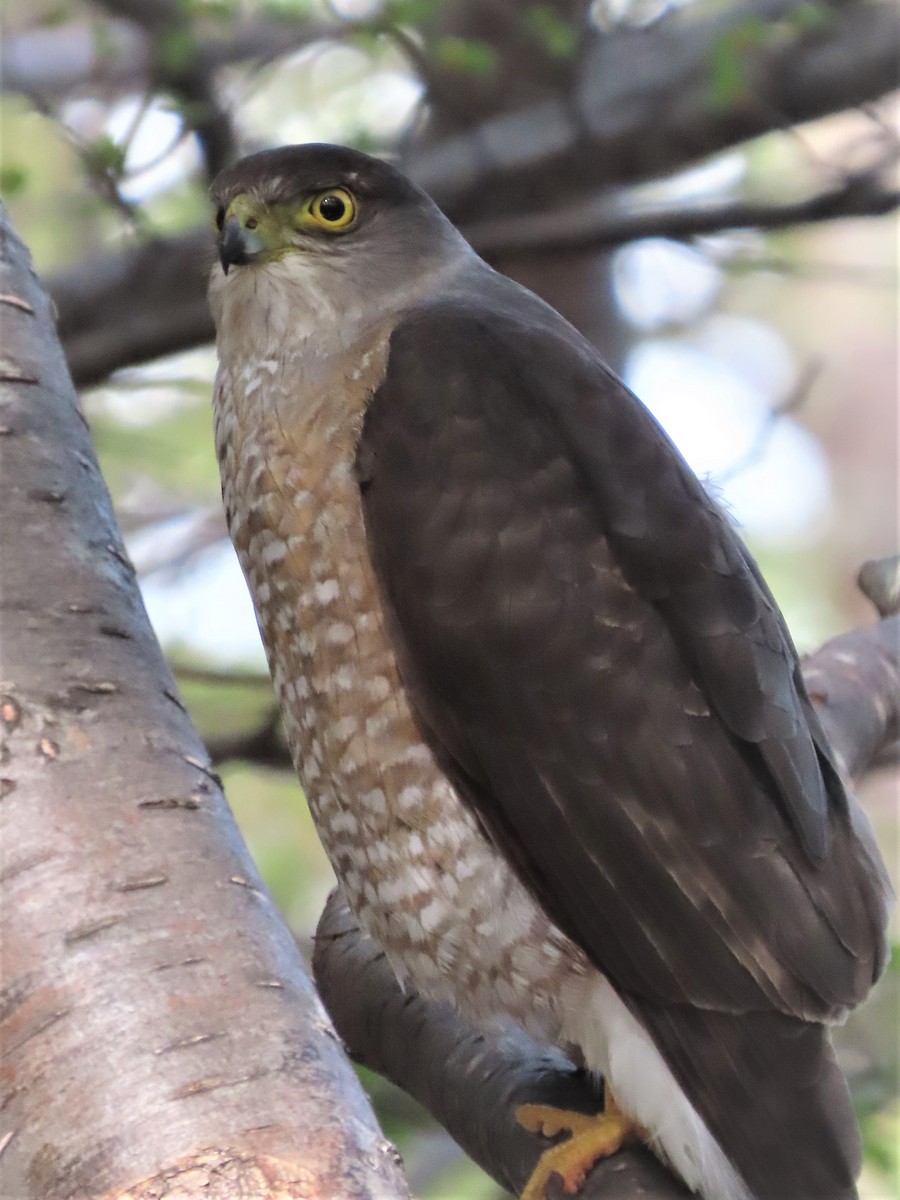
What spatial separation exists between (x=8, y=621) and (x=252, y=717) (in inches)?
86.6

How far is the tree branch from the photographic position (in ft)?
8.21

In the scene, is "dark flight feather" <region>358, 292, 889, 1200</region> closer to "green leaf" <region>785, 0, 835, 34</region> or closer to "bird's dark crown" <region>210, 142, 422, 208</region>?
"bird's dark crown" <region>210, 142, 422, 208</region>

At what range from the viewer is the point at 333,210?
9.59ft

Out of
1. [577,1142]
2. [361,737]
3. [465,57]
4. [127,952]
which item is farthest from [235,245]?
[577,1142]

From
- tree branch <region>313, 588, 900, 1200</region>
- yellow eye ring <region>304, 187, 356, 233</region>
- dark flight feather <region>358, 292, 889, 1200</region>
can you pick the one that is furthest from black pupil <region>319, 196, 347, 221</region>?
tree branch <region>313, 588, 900, 1200</region>

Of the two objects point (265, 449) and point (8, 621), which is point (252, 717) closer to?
point (265, 449)

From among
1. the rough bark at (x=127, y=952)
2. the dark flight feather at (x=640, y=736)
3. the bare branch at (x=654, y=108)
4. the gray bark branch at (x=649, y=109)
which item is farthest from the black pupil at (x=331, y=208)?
the bare branch at (x=654, y=108)

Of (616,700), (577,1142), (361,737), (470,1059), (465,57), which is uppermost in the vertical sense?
(465,57)

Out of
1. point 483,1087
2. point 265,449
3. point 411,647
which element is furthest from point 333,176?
point 483,1087

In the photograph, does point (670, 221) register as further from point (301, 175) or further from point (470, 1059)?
point (470, 1059)

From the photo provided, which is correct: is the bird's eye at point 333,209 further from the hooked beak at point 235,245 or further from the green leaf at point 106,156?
the green leaf at point 106,156

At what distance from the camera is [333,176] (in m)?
2.89

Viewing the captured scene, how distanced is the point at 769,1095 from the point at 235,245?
1791mm

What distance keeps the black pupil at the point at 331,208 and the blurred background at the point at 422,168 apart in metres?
0.83
